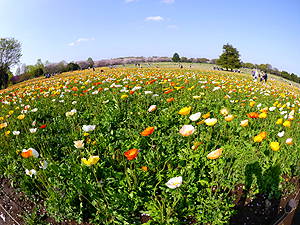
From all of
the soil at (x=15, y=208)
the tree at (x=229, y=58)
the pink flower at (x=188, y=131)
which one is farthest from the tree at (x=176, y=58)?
the soil at (x=15, y=208)

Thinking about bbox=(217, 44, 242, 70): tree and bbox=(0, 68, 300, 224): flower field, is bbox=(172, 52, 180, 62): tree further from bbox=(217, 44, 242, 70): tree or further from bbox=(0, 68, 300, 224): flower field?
bbox=(0, 68, 300, 224): flower field

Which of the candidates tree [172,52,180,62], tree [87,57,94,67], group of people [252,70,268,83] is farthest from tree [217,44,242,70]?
tree [87,57,94,67]

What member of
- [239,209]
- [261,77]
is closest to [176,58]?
[261,77]

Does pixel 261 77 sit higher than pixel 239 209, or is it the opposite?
pixel 261 77

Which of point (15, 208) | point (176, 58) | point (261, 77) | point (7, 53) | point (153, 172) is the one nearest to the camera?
point (15, 208)

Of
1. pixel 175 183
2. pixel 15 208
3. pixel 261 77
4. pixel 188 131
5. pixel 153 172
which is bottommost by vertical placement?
pixel 15 208

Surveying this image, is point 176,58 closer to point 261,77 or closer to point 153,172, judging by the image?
point 261,77

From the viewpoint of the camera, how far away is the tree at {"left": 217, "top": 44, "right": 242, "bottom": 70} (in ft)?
157

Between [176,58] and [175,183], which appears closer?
[175,183]

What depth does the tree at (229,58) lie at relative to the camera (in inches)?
1883

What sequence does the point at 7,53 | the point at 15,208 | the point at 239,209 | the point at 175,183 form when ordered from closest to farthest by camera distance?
the point at 175,183 → the point at 239,209 → the point at 15,208 → the point at 7,53

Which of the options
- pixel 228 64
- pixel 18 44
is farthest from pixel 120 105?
pixel 228 64

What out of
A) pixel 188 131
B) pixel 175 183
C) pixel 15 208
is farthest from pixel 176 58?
pixel 175 183

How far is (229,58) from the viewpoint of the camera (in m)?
48.1
